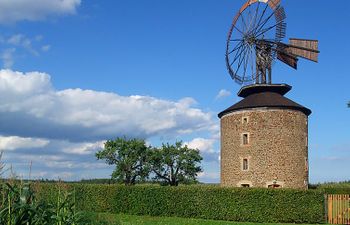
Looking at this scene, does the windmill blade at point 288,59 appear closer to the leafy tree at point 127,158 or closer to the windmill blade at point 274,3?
the windmill blade at point 274,3

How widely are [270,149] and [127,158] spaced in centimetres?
2103

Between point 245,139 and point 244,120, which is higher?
point 244,120

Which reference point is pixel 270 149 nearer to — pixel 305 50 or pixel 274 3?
pixel 305 50

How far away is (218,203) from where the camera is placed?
27688 mm

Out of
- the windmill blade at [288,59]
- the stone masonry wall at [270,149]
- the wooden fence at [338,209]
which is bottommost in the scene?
the wooden fence at [338,209]

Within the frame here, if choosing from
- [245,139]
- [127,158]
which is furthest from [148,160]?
[245,139]

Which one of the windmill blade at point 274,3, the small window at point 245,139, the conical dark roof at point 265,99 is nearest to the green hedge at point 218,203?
the small window at point 245,139

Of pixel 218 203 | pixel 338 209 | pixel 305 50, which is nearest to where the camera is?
pixel 338 209

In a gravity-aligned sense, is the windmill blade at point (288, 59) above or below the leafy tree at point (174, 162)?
above

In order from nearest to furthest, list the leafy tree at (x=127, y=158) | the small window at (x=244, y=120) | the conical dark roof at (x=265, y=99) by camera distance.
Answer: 1. the conical dark roof at (x=265, y=99)
2. the small window at (x=244, y=120)
3. the leafy tree at (x=127, y=158)

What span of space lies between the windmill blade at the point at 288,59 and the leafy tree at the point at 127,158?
19.5 m

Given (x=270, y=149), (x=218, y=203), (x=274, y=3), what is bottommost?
(x=218, y=203)

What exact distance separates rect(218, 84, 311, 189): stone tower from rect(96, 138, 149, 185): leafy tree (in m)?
16.5

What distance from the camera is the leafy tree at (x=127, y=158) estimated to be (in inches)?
2045
